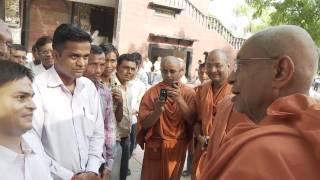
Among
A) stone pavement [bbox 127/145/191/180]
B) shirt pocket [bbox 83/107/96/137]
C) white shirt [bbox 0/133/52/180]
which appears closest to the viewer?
white shirt [bbox 0/133/52/180]

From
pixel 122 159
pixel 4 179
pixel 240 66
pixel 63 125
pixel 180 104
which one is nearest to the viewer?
pixel 240 66

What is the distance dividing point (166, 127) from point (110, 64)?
0.85 meters

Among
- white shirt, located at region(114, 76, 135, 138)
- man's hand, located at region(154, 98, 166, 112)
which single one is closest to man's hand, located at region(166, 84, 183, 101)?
man's hand, located at region(154, 98, 166, 112)

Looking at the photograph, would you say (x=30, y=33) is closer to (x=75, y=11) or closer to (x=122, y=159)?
(x=75, y=11)

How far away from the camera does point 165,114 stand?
4043 mm

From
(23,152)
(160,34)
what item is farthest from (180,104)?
(160,34)

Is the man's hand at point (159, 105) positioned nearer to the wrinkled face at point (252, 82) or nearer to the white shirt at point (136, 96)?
the white shirt at point (136, 96)

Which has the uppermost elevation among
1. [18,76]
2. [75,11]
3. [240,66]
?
[75,11]

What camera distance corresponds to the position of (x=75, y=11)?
49.3ft

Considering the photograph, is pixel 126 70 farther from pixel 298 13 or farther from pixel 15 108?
pixel 298 13

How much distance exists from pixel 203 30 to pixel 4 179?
16.2 meters

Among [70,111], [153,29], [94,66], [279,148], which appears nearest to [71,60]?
[70,111]

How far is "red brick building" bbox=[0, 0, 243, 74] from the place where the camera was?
14.0 metres

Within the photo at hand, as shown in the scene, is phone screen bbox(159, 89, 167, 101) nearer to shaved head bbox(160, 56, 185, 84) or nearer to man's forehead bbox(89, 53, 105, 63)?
shaved head bbox(160, 56, 185, 84)
